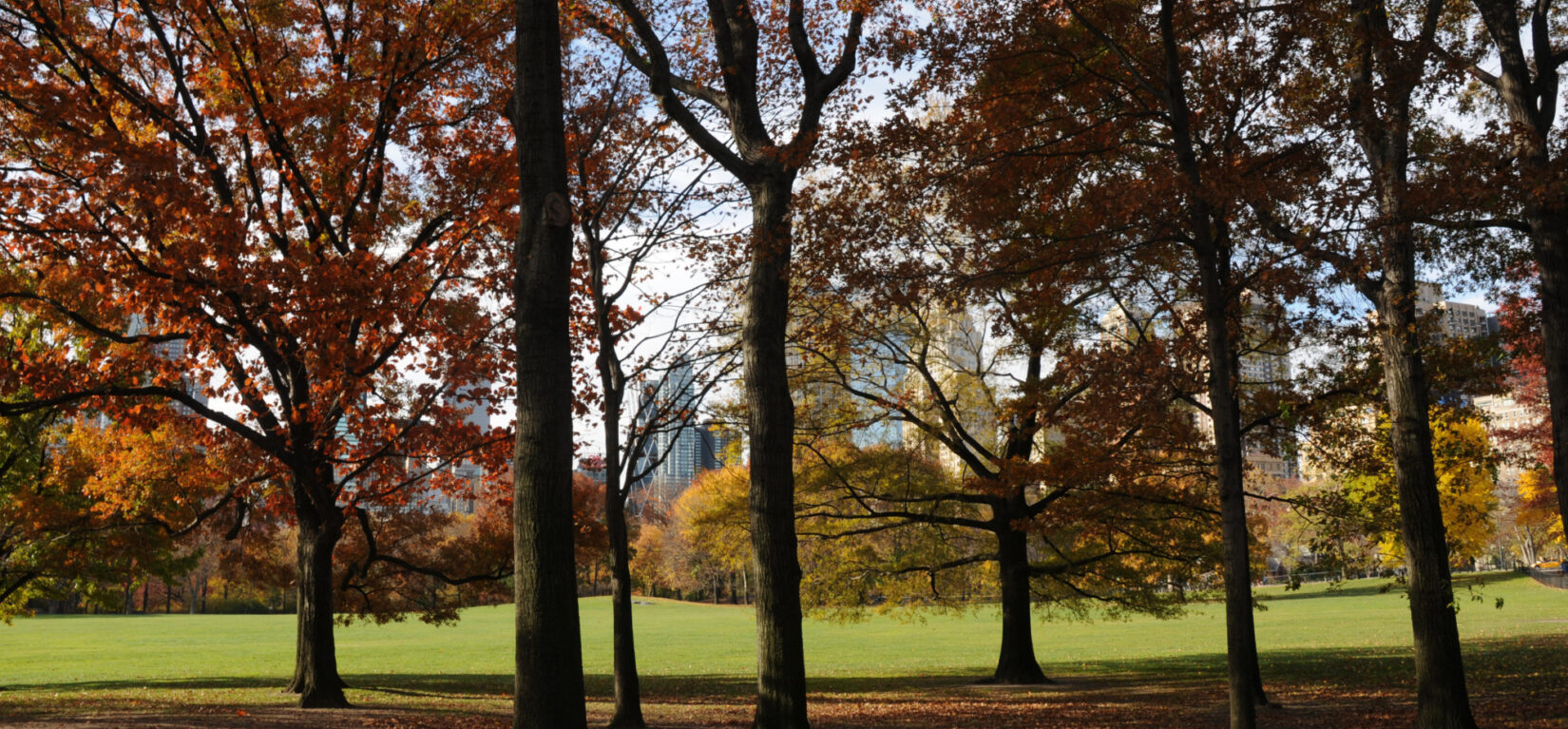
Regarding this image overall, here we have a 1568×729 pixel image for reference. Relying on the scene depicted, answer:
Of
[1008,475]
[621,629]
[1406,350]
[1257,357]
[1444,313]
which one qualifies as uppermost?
[1257,357]

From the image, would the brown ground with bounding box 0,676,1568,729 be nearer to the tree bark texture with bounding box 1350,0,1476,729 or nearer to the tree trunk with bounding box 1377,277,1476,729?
the tree trunk with bounding box 1377,277,1476,729

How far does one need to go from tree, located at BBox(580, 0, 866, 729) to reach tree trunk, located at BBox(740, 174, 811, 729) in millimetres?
10

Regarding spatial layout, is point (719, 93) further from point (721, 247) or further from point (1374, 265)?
point (1374, 265)

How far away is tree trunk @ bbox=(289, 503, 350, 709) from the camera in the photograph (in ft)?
52.1

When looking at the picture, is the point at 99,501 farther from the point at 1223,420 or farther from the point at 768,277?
the point at 1223,420

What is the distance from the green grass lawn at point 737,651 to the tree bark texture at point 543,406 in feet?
40.5

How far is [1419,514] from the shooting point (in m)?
10.7

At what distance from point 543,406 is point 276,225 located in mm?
11585

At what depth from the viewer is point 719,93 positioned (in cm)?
1169

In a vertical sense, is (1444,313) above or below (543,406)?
above

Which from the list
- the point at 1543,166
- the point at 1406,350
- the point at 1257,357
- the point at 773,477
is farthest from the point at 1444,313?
the point at 773,477

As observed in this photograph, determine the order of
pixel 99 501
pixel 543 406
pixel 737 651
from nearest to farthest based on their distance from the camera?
pixel 543 406 < pixel 99 501 < pixel 737 651

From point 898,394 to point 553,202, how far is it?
47.5 feet

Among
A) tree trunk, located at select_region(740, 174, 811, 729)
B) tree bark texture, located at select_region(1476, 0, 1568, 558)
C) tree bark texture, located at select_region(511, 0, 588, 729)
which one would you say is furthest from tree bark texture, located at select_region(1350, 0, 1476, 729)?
tree bark texture, located at select_region(511, 0, 588, 729)
